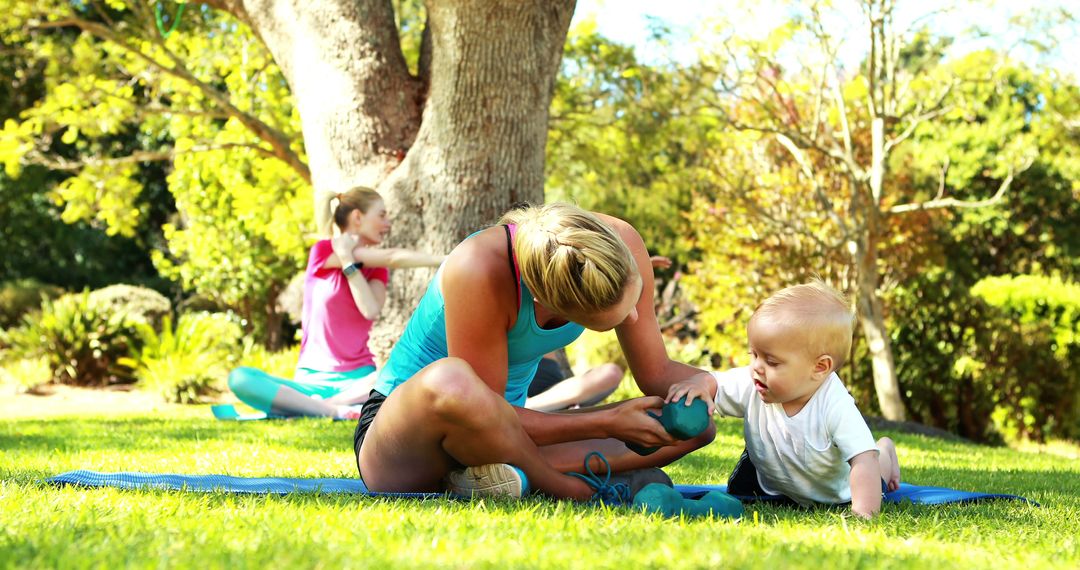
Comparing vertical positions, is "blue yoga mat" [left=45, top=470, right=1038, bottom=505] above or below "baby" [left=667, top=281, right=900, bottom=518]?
below

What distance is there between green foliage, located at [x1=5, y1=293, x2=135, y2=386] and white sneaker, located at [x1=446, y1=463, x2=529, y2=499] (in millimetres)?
10508

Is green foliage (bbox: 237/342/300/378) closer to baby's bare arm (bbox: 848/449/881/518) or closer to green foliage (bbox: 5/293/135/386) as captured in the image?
green foliage (bbox: 5/293/135/386)

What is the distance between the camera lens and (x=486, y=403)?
2.94 metres

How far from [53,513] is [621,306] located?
5.44 ft

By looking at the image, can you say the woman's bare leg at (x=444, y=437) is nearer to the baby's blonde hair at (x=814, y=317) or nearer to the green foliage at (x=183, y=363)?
the baby's blonde hair at (x=814, y=317)

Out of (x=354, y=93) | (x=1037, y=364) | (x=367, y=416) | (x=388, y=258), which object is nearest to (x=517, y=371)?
(x=367, y=416)

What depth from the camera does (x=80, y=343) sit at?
1284cm

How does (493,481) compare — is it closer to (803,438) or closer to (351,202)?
(803,438)

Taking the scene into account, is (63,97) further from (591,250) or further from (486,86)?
Answer: (591,250)

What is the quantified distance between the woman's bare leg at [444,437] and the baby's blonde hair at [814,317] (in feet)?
2.86

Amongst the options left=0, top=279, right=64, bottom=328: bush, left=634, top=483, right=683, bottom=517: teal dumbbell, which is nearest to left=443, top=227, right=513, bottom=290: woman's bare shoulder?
left=634, top=483, right=683, bottom=517: teal dumbbell

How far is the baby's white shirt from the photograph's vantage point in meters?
3.23

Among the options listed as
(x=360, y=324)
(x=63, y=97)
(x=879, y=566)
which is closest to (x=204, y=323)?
(x=63, y=97)

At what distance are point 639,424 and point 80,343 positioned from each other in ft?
37.8
